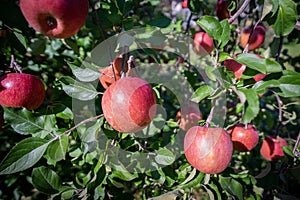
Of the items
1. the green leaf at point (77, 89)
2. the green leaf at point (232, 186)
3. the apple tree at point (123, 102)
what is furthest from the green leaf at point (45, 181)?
the green leaf at point (232, 186)

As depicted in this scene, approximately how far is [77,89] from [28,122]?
159mm

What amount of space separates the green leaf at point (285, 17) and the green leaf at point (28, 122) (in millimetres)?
694

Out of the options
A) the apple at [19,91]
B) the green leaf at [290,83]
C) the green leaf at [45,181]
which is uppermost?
the green leaf at [290,83]

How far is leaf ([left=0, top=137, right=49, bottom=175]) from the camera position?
0.71m

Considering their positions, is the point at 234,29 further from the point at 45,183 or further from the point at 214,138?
→ the point at 45,183

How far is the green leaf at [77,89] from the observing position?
82 cm

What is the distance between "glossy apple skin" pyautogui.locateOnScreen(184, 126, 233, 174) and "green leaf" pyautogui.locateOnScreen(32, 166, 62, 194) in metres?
0.40

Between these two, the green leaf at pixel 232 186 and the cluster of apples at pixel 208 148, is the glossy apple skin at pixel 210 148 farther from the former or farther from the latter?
the green leaf at pixel 232 186

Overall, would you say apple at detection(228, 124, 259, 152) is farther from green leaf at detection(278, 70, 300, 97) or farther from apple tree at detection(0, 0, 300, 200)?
green leaf at detection(278, 70, 300, 97)

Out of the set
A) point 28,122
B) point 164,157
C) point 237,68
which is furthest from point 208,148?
point 28,122

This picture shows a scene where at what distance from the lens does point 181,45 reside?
1.27 metres

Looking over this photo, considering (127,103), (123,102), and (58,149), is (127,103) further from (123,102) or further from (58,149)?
(58,149)

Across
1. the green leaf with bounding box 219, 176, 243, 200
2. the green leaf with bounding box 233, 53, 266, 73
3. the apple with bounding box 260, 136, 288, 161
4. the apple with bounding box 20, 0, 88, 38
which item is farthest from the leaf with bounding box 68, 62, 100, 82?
the apple with bounding box 260, 136, 288, 161

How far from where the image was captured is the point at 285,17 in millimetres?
850
